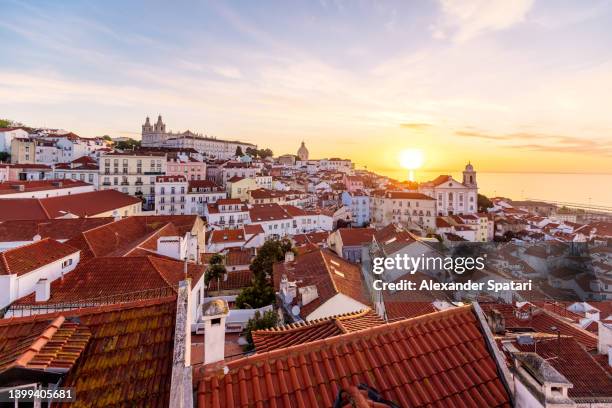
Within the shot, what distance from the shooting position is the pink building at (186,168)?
5251 cm

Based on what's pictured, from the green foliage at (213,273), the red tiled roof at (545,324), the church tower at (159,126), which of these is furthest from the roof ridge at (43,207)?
the church tower at (159,126)

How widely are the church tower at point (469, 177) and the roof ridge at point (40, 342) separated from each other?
66.8 metres

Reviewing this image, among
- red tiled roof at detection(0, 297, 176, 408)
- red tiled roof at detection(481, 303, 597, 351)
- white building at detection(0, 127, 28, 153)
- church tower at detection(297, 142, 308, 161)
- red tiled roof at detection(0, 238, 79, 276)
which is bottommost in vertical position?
red tiled roof at detection(481, 303, 597, 351)

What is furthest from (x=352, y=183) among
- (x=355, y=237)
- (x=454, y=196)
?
(x=355, y=237)

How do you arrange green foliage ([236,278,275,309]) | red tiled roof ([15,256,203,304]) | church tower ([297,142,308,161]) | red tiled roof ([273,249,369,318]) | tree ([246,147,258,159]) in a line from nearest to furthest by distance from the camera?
red tiled roof ([15,256,203,304])
red tiled roof ([273,249,369,318])
green foliage ([236,278,275,309])
tree ([246,147,258,159])
church tower ([297,142,308,161])

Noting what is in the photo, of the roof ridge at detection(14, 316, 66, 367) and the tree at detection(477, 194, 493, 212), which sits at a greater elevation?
the roof ridge at detection(14, 316, 66, 367)

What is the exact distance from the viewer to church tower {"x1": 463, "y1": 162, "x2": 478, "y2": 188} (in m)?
62.2

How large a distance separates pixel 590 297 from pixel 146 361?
31.3 metres

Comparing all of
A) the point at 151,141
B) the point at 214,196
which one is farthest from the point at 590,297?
the point at 151,141

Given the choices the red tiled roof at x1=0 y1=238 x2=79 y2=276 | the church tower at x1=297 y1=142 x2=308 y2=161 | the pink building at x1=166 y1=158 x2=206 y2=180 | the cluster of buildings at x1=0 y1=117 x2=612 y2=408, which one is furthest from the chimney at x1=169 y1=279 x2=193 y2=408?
the church tower at x1=297 y1=142 x2=308 y2=161

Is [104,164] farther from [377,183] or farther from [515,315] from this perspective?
[377,183]

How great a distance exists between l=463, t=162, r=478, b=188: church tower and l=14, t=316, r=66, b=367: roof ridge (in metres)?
66.8

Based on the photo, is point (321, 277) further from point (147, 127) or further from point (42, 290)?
point (147, 127)

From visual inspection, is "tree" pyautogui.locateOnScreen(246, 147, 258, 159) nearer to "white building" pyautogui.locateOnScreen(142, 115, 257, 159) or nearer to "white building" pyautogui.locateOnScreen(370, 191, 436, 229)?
"white building" pyautogui.locateOnScreen(142, 115, 257, 159)
